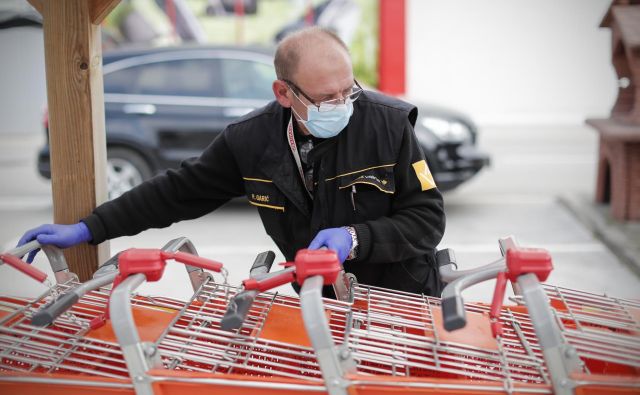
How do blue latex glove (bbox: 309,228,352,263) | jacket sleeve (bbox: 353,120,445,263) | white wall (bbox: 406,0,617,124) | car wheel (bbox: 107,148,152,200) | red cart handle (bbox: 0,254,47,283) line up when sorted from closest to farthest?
blue latex glove (bbox: 309,228,352,263), red cart handle (bbox: 0,254,47,283), jacket sleeve (bbox: 353,120,445,263), car wheel (bbox: 107,148,152,200), white wall (bbox: 406,0,617,124)

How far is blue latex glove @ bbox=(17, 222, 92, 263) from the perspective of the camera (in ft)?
8.57

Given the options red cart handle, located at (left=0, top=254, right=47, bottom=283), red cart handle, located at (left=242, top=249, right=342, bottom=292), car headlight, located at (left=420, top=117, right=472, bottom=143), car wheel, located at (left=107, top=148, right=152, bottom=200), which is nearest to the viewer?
red cart handle, located at (left=242, top=249, right=342, bottom=292)

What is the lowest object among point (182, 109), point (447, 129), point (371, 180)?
point (447, 129)

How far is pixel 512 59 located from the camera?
16312mm

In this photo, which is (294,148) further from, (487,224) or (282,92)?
(487,224)

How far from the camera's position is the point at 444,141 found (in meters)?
7.77

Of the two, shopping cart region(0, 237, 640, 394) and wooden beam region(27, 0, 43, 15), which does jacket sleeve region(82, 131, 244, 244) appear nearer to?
shopping cart region(0, 237, 640, 394)

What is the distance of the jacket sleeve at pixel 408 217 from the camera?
8.04 ft

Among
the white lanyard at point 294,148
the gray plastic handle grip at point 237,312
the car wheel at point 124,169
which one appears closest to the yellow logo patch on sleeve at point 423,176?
the white lanyard at point 294,148

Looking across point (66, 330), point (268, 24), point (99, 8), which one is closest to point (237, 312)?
point (66, 330)

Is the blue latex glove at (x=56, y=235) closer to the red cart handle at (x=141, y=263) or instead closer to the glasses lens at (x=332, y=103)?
the red cart handle at (x=141, y=263)

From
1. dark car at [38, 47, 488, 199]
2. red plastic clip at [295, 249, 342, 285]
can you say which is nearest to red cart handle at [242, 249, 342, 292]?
red plastic clip at [295, 249, 342, 285]

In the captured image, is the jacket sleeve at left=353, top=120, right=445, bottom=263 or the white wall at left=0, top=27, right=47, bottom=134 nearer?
the jacket sleeve at left=353, top=120, right=445, bottom=263

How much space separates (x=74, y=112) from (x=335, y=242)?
1.21 meters
